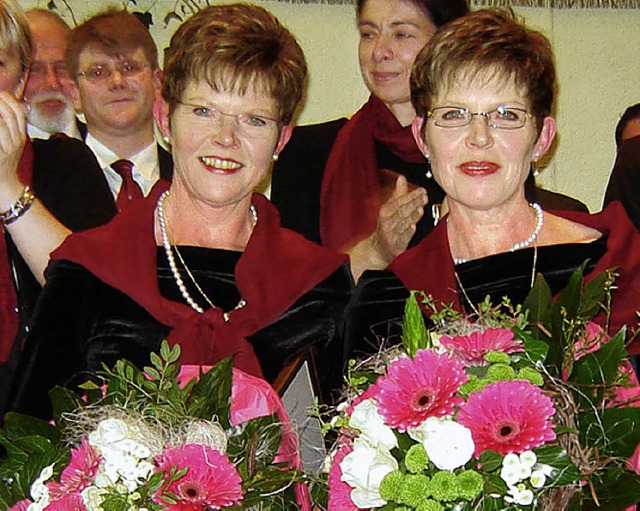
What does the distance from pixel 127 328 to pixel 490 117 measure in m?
0.75

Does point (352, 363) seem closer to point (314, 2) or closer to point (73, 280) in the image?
point (73, 280)

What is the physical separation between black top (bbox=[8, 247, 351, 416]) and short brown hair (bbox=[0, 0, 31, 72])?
1.76 ft

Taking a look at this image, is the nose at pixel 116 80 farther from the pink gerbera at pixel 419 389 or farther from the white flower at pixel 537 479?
the white flower at pixel 537 479

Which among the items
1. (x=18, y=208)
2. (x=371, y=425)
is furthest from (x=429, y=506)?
(x=18, y=208)

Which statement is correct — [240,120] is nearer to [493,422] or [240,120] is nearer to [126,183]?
[126,183]

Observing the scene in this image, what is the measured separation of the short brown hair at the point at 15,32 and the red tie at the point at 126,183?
28 cm

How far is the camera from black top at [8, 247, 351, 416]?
2.20m

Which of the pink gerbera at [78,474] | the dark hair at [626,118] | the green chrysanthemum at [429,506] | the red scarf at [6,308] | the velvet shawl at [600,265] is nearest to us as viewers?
the green chrysanthemum at [429,506]

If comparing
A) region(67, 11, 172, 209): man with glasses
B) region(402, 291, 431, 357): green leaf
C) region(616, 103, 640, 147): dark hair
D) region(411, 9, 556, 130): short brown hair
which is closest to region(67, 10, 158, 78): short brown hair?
region(67, 11, 172, 209): man with glasses

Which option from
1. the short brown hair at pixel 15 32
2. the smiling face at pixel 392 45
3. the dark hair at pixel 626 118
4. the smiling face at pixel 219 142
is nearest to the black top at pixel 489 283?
the smiling face at pixel 219 142

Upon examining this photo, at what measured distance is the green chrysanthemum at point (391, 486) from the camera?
1383 millimetres

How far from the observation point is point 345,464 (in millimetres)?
1468

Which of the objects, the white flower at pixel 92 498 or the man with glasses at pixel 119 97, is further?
the man with glasses at pixel 119 97

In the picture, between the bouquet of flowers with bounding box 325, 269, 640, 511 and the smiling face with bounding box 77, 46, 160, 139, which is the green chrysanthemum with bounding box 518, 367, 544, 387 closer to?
the bouquet of flowers with bounding box 325, 269, 640, 511
